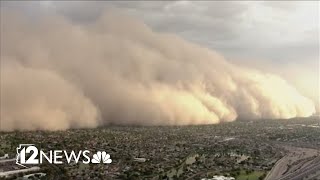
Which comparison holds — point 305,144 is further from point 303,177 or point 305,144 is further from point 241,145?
point 303,177

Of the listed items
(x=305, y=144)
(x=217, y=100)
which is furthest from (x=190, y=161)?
(x=217, y=100)

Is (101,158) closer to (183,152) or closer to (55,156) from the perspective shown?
(55,156)

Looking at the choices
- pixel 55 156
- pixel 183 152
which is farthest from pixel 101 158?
pixel 183 152

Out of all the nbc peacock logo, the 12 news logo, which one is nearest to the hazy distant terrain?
the nbc peacock logo

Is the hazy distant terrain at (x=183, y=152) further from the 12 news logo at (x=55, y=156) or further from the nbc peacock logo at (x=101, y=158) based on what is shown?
the 12 news logo at (x=55, y=156)

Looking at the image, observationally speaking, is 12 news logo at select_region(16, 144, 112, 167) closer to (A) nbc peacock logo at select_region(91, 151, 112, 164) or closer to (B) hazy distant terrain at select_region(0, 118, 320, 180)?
(A) nbc peacock logo at select_region(91, 151, 112, 164)

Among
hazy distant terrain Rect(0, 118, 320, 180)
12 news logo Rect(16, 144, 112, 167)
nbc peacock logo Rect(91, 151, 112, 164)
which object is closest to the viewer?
→ hazy distant terrain Rect(0, 118, 320, 180)

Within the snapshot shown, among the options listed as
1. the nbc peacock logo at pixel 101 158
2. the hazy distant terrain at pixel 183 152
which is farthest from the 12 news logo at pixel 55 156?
the hazy distant terrain at pixel 183 152

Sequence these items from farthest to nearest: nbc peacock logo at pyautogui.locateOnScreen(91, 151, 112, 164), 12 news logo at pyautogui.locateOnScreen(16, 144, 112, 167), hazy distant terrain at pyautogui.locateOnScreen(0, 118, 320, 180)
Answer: nbc peacock logo at pyautogui.locateOnScreen(91, 151, 112, 164), 12 news logo at pyautogui.locateOnScreen(16, 144, 112, 167), hazy distant terrain at pyautogui.locateOnScreen(0, 118, 320, 180)
